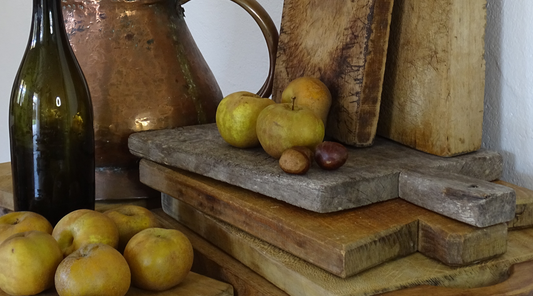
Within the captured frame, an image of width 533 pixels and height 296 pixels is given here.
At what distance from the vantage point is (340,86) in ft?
2.81

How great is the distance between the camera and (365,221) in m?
0.64

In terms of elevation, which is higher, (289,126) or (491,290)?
(289,126)

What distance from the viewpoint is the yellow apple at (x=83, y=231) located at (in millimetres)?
651

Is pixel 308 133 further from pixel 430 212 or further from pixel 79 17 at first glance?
pixel 79 17

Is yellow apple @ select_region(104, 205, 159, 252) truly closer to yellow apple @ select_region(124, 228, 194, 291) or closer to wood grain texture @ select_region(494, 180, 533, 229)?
yellow apple @ select_region(124, 228, 194, 291)

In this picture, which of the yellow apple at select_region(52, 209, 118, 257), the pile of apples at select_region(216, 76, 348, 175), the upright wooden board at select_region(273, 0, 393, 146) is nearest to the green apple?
the pile of apples at select_region(216, 76, 348, 175)

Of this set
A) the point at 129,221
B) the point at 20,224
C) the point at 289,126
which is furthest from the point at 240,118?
the point at 20,224

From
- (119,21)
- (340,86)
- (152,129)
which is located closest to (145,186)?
(152,129)

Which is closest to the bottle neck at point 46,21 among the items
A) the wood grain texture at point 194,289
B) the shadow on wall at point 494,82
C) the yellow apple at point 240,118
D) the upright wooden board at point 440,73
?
the yellow apple at point 240,118

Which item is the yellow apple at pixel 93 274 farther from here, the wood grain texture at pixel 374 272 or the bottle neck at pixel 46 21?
the bottle neck at pixel 46 21

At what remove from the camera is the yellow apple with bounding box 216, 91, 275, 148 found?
2.62 ft

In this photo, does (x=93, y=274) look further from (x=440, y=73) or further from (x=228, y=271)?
(x=440, y=73)

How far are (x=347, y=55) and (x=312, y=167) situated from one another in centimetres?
22

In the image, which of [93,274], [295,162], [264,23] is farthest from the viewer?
[264,23]
